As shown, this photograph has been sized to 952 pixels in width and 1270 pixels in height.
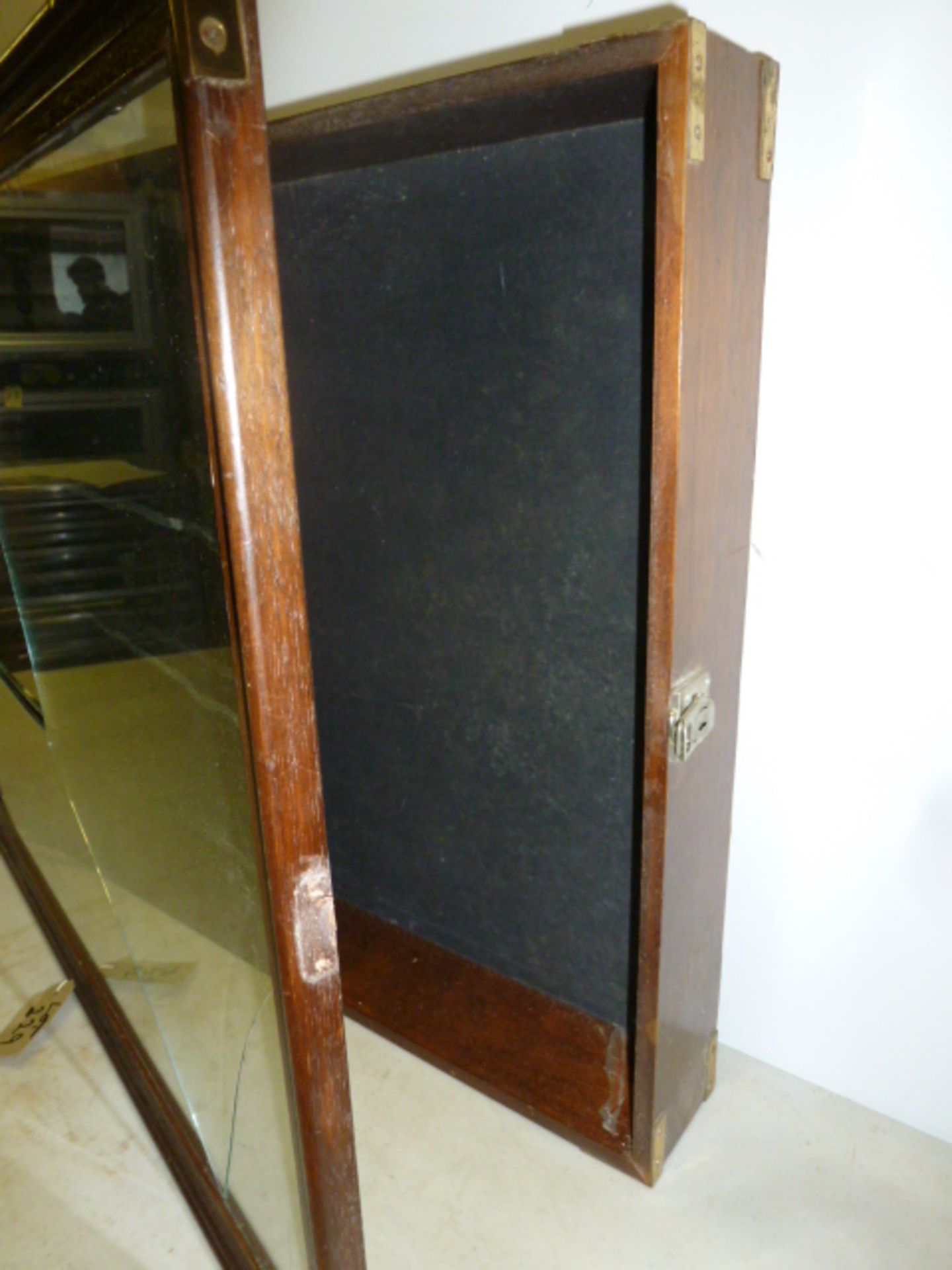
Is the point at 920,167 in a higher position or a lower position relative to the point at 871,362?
higher

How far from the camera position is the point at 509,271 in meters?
1.50

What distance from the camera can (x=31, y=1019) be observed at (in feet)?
6.39

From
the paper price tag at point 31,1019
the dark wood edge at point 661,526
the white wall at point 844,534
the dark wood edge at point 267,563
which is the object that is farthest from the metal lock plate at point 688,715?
the paper price tag at point 31,1019

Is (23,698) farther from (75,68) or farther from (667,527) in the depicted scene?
(667,527)

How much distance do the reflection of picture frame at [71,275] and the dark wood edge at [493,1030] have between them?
140 cm

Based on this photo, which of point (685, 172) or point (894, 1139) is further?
point (894, 1139)

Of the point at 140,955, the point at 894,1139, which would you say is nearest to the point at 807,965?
the point at 894,1139

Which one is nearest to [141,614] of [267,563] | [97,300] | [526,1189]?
[97,300]

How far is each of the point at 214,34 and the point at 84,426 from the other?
0.76 metres

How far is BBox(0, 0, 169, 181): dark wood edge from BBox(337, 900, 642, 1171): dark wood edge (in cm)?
164

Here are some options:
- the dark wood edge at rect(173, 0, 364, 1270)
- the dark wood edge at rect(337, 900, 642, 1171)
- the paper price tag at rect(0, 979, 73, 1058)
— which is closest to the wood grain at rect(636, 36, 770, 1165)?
the dark wood edge at rect(337, 900, 642, 1171)

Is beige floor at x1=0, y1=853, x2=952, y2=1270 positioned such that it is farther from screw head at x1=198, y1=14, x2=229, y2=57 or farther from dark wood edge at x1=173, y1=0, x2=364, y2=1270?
screw head at x1=198, y1=14, x2=229, y2=57

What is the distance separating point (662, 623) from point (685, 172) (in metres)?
0.56

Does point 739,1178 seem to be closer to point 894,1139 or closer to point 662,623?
point 894,1139
